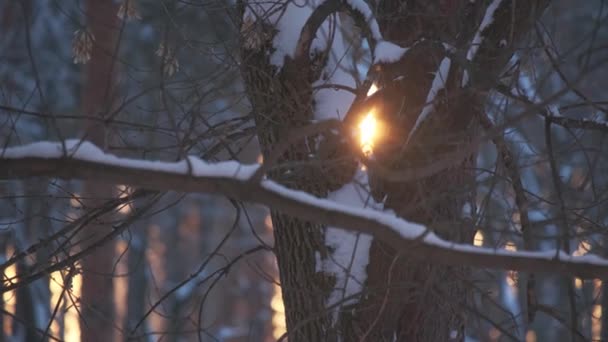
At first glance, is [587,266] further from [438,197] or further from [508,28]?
[508,28]

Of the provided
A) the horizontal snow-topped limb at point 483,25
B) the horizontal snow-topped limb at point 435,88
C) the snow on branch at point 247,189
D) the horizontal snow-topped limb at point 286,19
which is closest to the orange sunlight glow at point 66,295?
the snow on branch at point 247,189

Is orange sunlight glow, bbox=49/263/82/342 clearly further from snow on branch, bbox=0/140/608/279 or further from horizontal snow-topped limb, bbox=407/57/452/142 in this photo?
horizontal snow-topped limb, bbox=407/57/452/142

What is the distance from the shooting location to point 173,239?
19.7 metres

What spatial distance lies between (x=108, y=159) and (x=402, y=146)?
1610mm

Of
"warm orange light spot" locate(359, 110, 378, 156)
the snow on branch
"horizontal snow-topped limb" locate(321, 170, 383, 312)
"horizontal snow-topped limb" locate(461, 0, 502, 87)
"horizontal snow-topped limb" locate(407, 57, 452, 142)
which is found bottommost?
the snow on branch

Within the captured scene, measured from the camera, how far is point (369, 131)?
3533 mm

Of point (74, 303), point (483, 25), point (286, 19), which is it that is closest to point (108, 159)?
point (74, 303)

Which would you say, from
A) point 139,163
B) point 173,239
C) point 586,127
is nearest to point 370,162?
point 139,163

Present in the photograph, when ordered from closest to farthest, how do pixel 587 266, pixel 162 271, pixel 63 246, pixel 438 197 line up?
pixel 587 266, pixel 438 197, pixel 63 246, pixel 162 271

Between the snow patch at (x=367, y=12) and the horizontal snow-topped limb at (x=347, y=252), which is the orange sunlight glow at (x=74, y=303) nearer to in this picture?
the horizontal snow-topped limb at (x=347, y=252)

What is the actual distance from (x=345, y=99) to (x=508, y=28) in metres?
0.89

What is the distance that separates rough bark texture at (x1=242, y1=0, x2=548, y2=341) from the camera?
3.66m

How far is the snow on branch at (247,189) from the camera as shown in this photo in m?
2.54

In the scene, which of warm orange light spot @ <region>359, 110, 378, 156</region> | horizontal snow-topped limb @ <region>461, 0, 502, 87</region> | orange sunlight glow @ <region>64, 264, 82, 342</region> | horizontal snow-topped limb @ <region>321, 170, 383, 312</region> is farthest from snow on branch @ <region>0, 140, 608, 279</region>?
horizontal snow-topped limb @ <region>461, 0, 502, 87</region>
